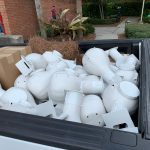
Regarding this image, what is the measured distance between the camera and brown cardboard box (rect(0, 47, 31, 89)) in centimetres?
188

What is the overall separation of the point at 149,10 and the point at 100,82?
18.2 m

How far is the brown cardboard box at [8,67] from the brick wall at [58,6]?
690cm

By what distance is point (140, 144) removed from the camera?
925 millimetres

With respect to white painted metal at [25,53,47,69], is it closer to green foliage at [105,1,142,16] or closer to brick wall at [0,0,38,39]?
brick wall at [0,0,38,39]

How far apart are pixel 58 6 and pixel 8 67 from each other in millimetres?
8161

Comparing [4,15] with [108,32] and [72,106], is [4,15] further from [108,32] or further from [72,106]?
[108,32]

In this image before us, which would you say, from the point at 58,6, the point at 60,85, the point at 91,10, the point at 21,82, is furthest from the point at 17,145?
the point at 91,10

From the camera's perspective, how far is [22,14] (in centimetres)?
778

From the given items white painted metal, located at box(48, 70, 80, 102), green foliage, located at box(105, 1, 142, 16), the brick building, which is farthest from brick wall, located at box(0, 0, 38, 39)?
green foliage, located at box(105, 1, 142, 16)

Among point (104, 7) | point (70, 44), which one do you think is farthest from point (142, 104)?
point (104, 7)

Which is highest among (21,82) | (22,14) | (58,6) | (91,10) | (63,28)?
(21,82)

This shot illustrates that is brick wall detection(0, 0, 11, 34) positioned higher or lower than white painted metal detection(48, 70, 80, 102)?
lower

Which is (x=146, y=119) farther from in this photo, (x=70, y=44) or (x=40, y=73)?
(x=70, y=44)

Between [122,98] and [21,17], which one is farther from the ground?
[122,98]
